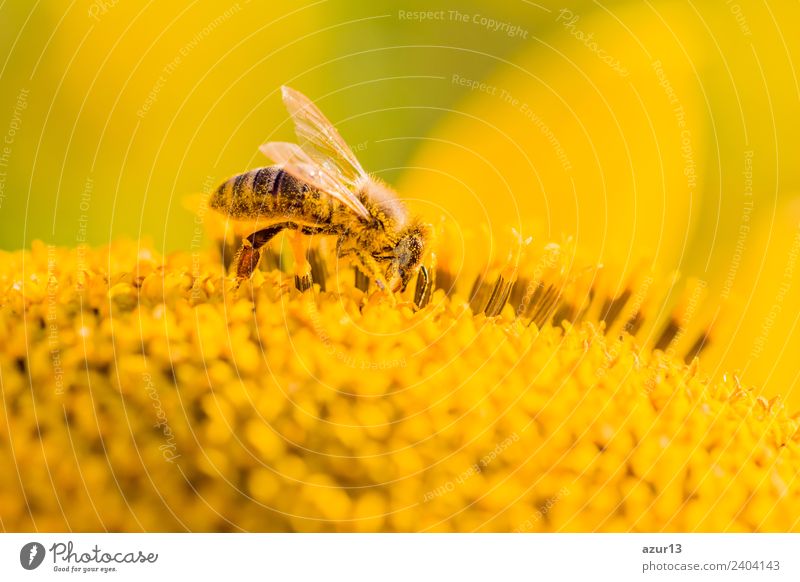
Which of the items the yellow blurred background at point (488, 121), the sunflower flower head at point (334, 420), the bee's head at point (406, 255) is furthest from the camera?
the yellow blurred background at point (488, 121)

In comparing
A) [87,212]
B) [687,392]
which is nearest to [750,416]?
[687,392]

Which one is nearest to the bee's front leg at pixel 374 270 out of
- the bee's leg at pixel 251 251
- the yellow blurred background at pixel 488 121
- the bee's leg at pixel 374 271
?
the bee's leg at pixel 374 271

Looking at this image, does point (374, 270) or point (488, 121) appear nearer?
point (374, 270)

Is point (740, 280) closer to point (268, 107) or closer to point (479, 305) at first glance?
point (479, 305)
